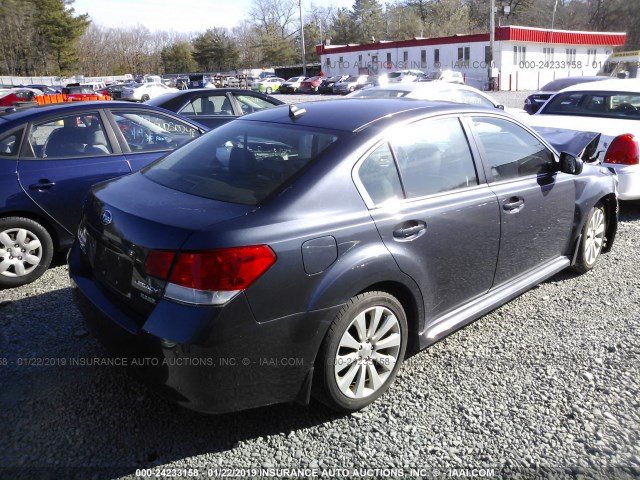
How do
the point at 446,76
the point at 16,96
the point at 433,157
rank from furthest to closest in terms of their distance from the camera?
the point at 446,76, the point at 16,96, the point at 433,157

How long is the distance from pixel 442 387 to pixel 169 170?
2.09 metres

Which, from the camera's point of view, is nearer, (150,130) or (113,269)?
(113,269)

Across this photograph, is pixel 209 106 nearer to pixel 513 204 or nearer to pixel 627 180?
pixel 627 180

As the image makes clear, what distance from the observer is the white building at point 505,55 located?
146 feet

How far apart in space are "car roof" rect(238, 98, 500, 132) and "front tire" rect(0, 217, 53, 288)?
7.67ft

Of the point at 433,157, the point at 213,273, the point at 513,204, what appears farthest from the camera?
the point at 513,204

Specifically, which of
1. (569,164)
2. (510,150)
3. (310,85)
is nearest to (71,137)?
(510,150)

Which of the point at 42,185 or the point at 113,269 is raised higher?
the point at 42,185

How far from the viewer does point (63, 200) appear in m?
4.87

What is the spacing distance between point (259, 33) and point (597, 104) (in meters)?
99.6

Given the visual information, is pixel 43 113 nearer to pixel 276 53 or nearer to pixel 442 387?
pixel 442 387

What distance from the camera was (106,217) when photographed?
2.89 metres

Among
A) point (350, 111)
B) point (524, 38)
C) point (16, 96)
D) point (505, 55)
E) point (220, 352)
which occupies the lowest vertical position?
point (220, 352)

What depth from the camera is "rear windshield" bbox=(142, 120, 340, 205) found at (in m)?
2.86
